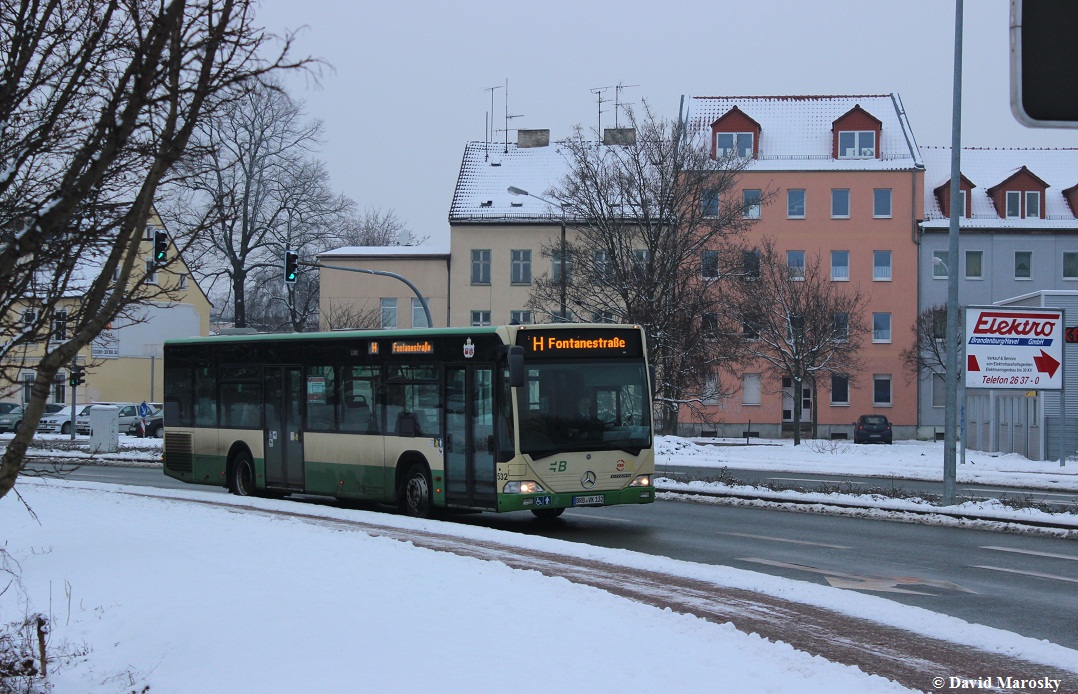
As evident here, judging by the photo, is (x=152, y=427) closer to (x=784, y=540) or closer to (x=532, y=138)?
(x=532, y=138)

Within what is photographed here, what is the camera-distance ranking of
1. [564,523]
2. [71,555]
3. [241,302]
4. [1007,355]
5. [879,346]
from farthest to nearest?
[879,346] → [241,302] → [1007,355] → [564,523] → [71,555]

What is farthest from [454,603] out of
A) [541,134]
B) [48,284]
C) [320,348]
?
[541,134]

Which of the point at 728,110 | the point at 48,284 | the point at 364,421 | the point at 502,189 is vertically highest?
the point at 728,110

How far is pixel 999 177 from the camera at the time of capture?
65.0 meters

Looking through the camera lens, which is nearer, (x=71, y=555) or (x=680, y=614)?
(x=680, y=614)

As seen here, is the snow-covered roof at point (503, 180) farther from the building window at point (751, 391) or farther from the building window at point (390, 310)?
the building window at point (751, 391)

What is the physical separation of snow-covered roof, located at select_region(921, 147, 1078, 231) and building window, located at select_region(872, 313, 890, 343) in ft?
16.8

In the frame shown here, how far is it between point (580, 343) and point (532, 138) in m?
53.4

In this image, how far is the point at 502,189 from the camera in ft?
214

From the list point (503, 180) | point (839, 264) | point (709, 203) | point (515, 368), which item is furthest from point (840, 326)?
point (515, 368)

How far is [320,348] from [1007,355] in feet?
60.7

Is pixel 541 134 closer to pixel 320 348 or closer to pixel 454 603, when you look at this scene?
pixel 320 348

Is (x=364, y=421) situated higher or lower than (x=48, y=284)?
lower

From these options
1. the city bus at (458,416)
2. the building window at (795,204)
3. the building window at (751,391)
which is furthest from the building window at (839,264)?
the city bus at (458,416)
